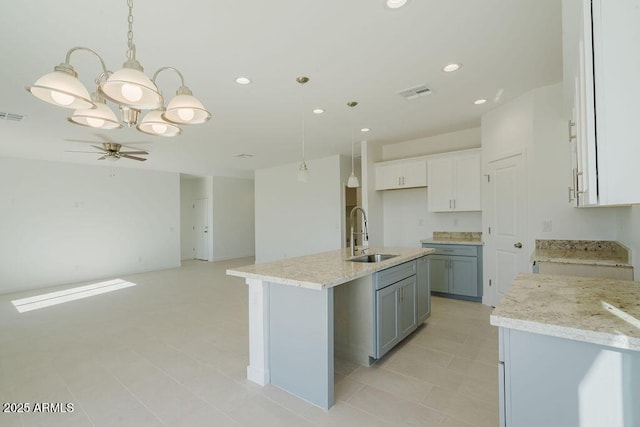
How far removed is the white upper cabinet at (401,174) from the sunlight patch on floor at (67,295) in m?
5.60

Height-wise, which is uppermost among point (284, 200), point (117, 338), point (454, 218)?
point (284, 200)

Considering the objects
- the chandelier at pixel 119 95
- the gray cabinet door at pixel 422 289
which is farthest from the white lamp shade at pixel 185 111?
the gray cabinet door at pixel 422 289

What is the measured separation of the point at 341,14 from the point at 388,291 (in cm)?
227

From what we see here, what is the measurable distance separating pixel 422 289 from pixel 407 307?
48cm

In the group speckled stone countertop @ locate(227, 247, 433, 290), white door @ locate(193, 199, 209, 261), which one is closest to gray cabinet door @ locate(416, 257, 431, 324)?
speckled stone countertop @ locate(227, 247, 433, 290)

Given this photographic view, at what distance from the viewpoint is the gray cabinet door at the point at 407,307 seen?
289cm

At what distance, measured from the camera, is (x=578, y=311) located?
4.09ft

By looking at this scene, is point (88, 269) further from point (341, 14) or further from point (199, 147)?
point (341, 14)

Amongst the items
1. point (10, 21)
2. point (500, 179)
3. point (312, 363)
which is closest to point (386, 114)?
point (500, 179)

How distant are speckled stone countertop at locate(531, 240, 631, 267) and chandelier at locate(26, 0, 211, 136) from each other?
331cm

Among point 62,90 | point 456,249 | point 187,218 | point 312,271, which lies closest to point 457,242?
point 456,249

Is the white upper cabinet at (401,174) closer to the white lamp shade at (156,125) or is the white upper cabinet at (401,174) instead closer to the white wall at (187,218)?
the white lamp shade at (156,125)

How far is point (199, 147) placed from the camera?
555 cm

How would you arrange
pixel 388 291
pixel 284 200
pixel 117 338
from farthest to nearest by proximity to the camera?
pixel 284 200 < pixel 117 338 < pixel 388 291
